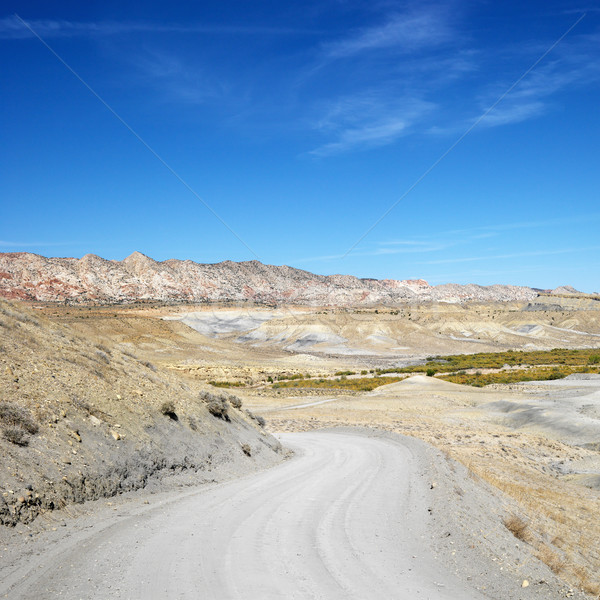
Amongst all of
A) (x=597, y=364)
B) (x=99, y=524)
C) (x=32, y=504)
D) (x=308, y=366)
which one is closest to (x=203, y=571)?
(x=99, y=524)

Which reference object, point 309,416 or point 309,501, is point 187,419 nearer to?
point 309,501

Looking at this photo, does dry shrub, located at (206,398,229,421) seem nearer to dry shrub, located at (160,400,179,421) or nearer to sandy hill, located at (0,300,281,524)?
sandy hill, located at (0,300,281,524)

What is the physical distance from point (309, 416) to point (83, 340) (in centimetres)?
2537

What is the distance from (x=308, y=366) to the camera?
93.6m

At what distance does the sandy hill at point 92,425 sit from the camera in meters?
10.8

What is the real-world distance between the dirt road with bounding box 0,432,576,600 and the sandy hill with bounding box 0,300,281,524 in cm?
118

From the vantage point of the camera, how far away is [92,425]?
45.1ft

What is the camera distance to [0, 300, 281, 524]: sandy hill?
35.6 feet

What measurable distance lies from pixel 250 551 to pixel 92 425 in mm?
6736

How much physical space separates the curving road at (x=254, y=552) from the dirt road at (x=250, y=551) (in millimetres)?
20

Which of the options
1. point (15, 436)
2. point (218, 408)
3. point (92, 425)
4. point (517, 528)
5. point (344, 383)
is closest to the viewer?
point (15, 436)

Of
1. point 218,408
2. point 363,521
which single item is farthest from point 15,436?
point 218,408

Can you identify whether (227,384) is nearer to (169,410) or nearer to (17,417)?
(169,410)

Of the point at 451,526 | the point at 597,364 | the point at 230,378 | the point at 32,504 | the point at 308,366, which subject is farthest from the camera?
the point at 308,366
